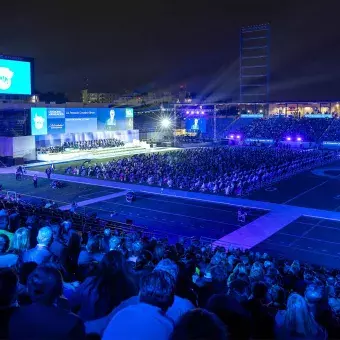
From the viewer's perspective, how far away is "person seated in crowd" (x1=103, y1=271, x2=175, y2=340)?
2609 mm

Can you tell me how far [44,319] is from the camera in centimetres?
272

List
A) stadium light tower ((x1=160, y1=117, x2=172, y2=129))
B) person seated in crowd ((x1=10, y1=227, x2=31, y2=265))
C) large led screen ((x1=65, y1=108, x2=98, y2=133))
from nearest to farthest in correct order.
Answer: person seated in crowd ((x1=10, y1=227, x2=31, y2=265)) → large led screen ((x1=65, y1=108, x2=98, y2=133)) → stadium light tower ((x1=160, y1=117, x2=172, y2=129))

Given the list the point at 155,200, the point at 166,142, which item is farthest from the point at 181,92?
the point at 155,200

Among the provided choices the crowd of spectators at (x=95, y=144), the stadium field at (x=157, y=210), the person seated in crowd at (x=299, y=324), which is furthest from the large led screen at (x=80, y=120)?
the person seated in crowd at (x=299, y=324)

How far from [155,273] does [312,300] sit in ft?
9.37

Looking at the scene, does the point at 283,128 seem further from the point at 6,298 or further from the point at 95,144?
the point at 6,298

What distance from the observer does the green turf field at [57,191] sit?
28656mm

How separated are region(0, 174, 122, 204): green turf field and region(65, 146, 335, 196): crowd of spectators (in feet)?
11.0

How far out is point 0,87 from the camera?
41.9 meters

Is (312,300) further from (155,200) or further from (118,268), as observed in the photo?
(155,200)

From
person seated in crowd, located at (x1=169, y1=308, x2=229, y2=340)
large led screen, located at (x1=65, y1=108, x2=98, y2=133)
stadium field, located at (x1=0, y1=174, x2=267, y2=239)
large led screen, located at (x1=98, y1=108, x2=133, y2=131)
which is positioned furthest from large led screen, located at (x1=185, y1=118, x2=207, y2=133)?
person seated in crowd, located at (x1=169, y1=308, x2=229, y2=340)

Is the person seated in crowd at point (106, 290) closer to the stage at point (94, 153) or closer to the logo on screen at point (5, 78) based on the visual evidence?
the logo on screen at point (5, 78)

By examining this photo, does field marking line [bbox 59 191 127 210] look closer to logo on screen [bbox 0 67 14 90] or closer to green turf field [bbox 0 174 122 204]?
green turf field [bbox 0 174 122 204]

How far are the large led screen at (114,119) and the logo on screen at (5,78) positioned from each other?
57.4ft
